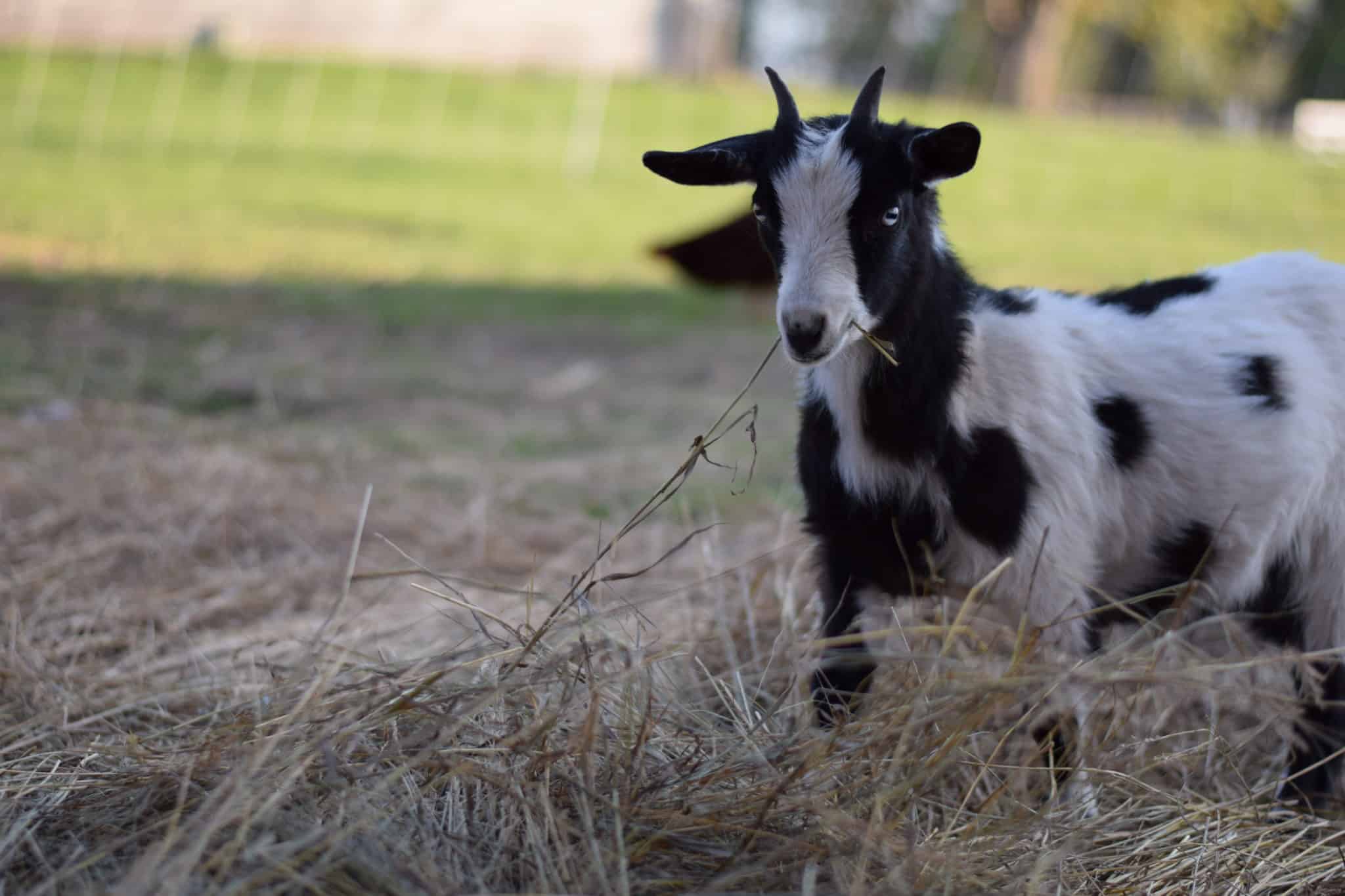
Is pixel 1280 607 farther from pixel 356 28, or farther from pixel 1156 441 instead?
pixel 356 28

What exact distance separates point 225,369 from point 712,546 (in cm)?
381

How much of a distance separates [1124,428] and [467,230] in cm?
1170

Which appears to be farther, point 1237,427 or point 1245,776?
point 1245,776

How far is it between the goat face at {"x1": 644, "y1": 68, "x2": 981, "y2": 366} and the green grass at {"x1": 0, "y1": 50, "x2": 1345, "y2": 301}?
704cm

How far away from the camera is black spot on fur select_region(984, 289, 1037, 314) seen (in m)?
2.89

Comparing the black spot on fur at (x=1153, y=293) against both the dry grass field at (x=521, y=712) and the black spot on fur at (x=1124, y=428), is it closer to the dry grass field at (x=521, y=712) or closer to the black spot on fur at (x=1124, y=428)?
the black spot on fur at (x=1124, y=428)

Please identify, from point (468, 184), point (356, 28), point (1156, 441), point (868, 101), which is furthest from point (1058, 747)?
point (356, 28)

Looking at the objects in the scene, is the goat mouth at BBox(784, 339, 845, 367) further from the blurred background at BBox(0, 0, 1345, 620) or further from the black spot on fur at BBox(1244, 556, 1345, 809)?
the black spot on fur at BBox(1244, 556, 1345, 809)

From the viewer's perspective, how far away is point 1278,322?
297cm

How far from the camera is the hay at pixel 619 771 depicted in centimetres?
200

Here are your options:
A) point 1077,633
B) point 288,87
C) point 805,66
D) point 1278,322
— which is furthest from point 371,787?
point 805,66

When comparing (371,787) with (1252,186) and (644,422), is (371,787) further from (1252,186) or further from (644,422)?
(1252,186)

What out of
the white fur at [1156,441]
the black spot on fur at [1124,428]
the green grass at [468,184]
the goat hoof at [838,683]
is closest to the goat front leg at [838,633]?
the goat hoof at [838,683]

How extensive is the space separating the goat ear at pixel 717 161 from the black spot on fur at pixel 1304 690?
1550mm
